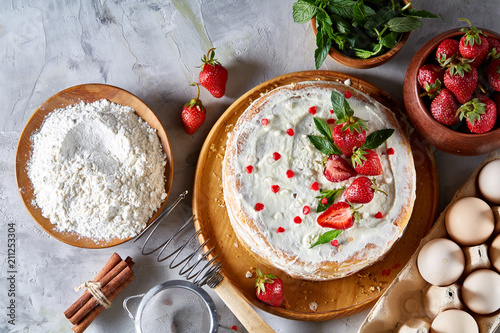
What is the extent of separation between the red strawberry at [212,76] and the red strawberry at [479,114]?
1194 mm

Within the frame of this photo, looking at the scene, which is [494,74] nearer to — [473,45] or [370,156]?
[473,45]

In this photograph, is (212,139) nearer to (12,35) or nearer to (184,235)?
(184,235)

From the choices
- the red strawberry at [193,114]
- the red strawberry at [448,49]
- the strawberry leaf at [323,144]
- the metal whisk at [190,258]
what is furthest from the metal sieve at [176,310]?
the red strawberry at [448,49]

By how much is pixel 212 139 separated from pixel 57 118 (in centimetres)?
82

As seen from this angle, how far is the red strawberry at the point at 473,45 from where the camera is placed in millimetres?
1923

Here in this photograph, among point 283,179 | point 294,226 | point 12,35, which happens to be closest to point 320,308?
point 294,226

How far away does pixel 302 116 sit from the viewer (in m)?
2.17

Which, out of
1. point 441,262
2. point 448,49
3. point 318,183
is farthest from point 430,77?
point 441,262

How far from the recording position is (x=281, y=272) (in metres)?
2.38

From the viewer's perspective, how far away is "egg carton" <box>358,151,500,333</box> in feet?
7.06

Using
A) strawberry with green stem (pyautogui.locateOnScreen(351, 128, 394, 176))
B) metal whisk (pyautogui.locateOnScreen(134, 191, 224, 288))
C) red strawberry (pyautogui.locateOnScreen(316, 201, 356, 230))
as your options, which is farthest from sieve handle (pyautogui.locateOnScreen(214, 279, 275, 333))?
strawberry with green stem (pyautogui.locateOnScreen(351, 128, 394, 176))

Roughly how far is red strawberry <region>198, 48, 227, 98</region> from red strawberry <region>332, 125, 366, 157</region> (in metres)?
0.72

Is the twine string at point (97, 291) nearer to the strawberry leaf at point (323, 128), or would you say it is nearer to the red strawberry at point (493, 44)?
the strawberry leaf at point (323, 128)

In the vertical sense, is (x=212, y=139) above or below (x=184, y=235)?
above
